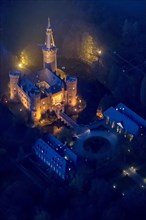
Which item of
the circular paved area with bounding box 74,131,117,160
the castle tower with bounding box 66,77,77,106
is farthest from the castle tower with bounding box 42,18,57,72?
the circular paved area with bounding box 74,131,117,160

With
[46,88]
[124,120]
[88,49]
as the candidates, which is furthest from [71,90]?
[88,49]

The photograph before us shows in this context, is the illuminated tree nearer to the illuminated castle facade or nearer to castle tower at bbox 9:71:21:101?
the illuminated castle facade

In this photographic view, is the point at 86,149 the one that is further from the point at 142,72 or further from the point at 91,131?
the point at 142,72

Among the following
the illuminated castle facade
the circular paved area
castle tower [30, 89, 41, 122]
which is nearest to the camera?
the circular paved area

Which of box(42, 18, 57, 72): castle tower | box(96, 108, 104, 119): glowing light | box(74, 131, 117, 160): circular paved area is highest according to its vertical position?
box(42, 18, 57, 72): castle tower

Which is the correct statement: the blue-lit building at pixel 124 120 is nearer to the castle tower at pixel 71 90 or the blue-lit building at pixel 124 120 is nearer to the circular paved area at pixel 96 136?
the circular paved area at pixel 96 136

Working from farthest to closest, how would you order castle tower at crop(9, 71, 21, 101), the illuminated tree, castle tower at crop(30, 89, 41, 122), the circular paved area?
the illuminated tree
castle tower at crop(9, 71, 21, 101)
castle tower at crop(30, 89, 41, 122)
the circular paved area

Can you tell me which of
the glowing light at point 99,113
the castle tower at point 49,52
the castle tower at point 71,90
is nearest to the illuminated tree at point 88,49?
the castle tower at point 49,52

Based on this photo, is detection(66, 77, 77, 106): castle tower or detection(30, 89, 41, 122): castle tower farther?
detection(66, 77, 77, 106): castle tower
